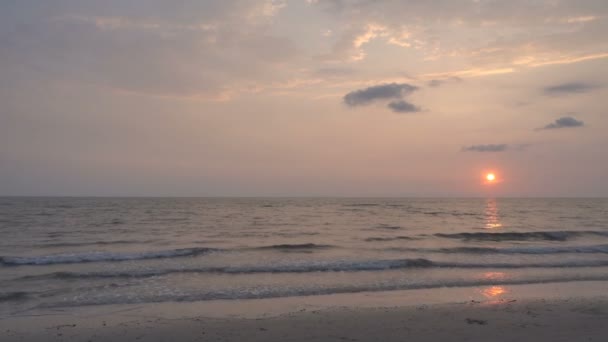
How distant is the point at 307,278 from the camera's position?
1577 centimetres

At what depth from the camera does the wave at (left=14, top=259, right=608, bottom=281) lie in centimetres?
1642

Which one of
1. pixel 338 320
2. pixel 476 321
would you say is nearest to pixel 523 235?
pixel 476 321

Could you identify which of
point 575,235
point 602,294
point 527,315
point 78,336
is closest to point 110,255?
point 78,336

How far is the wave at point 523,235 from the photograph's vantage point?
31.3 m

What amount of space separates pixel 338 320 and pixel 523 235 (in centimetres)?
2815

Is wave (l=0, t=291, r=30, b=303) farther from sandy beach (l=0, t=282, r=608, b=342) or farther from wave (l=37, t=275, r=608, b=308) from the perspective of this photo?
sandy beach (l=0, t=282, r=608, b=342)

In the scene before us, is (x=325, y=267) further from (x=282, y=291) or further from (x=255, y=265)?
(x=282, y=291)

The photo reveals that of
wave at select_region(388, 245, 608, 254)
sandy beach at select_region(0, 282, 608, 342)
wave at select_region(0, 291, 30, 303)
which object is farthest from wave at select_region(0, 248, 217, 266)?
wave at select_region(388, 245, 608, 254)

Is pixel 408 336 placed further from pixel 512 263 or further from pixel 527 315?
pixel 512 263

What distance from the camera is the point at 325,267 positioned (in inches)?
704

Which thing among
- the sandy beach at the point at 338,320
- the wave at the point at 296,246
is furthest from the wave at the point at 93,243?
the sandy beach at the point at 338,320

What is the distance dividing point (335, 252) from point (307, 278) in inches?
285

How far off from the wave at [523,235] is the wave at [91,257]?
19.1 m

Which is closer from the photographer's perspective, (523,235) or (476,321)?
(476,321)
